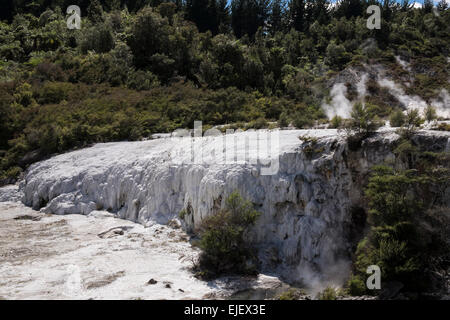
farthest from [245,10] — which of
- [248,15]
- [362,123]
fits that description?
[362,123]

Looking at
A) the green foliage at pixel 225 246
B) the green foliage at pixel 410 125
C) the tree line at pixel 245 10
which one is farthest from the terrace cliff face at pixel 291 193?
the tree line at pixel 245 10

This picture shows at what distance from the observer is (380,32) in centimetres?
→ 3809

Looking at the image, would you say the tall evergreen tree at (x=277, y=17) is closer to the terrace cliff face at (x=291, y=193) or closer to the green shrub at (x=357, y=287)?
the terrace cliff face at (x=291, y=193)

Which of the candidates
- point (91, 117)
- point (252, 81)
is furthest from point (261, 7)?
point (91, 117)

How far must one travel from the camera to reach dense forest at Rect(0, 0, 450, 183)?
24.2 meters

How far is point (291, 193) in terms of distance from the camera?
42.9 feet

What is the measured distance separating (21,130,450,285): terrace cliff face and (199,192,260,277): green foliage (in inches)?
27.6

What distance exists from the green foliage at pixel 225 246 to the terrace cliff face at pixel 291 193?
0.70 meters

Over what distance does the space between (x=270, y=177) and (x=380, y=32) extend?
3035 cm

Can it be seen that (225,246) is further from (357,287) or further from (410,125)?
(410,125)

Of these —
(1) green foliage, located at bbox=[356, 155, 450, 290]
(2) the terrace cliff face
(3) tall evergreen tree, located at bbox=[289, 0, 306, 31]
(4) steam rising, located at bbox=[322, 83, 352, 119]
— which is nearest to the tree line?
(3) tall evergreen tree, located at bbox=[289, 0, 306, 31]

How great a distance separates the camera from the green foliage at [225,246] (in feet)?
39.2

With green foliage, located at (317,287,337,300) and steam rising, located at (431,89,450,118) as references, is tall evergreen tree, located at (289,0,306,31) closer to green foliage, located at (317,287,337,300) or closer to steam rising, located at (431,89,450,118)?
steam rising, located at (431,89,450,118)
